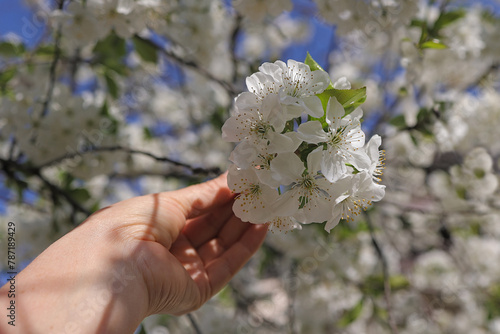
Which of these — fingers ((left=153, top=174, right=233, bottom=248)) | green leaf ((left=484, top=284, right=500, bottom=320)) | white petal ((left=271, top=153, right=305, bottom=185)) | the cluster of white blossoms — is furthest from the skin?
green leaf ((left=484, top=284, right=500, bottom=320))

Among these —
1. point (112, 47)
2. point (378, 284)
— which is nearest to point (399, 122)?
point (378, 284)

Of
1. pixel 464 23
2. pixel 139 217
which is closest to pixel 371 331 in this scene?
pixel 464 23

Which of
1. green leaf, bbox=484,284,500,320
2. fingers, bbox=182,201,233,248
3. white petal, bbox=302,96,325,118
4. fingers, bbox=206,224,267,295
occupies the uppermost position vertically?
white petal, bbox=302,96,325,118

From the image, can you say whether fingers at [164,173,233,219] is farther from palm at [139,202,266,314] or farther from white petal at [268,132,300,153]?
white petal at [268,132,300,153]

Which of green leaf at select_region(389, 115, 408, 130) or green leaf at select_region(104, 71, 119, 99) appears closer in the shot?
green leaf at select_region(389, 115, 408, 130)

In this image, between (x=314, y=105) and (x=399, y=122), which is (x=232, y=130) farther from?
(x=399, y=122)

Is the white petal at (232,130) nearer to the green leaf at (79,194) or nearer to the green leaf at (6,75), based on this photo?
the green leaf at (79,194)
